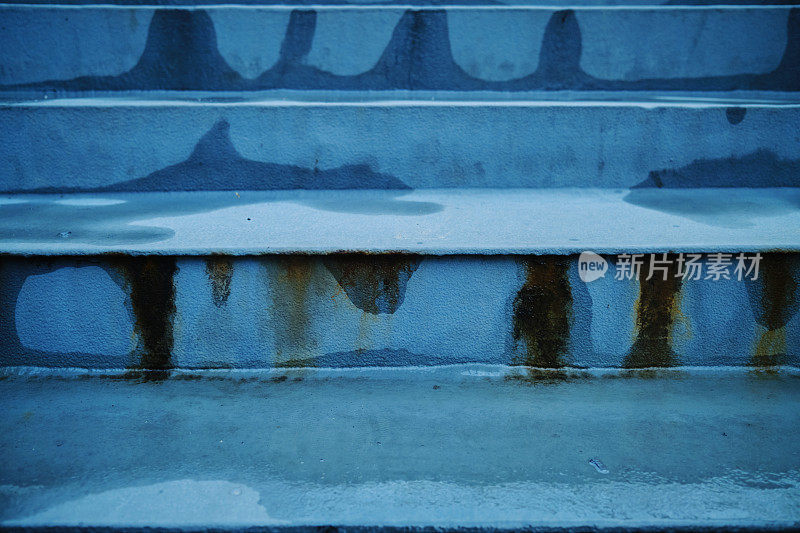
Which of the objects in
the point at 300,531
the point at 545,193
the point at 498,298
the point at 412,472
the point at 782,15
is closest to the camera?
the point at 300,531

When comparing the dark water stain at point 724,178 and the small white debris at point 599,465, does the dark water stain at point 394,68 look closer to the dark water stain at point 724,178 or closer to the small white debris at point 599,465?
the dark water stain at point 724,178

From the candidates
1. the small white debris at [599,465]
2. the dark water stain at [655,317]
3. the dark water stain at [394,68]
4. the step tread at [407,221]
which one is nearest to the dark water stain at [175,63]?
the dark water stain at [394,68]

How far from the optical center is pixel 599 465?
956 millimetres

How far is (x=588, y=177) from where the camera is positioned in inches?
72.1

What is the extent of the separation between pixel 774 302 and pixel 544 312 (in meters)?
0.52

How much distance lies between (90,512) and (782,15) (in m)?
2.71

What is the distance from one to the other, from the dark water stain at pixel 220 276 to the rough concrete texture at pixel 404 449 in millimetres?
188

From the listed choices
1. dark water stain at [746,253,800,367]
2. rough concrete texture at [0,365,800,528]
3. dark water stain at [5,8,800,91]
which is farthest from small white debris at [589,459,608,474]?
dark water stain at [5,8,800,91]

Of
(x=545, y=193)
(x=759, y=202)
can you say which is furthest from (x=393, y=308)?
(x=759, y=202)

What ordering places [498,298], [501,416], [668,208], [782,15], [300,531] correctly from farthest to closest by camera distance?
[782,15] → [668,208] → [498,298] → [501,416] → [300,531]

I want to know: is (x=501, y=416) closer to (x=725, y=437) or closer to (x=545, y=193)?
(x=725, y=437)

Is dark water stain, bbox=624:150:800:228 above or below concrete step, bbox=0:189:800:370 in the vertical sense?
above

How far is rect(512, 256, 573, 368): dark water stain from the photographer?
47.3 inches
